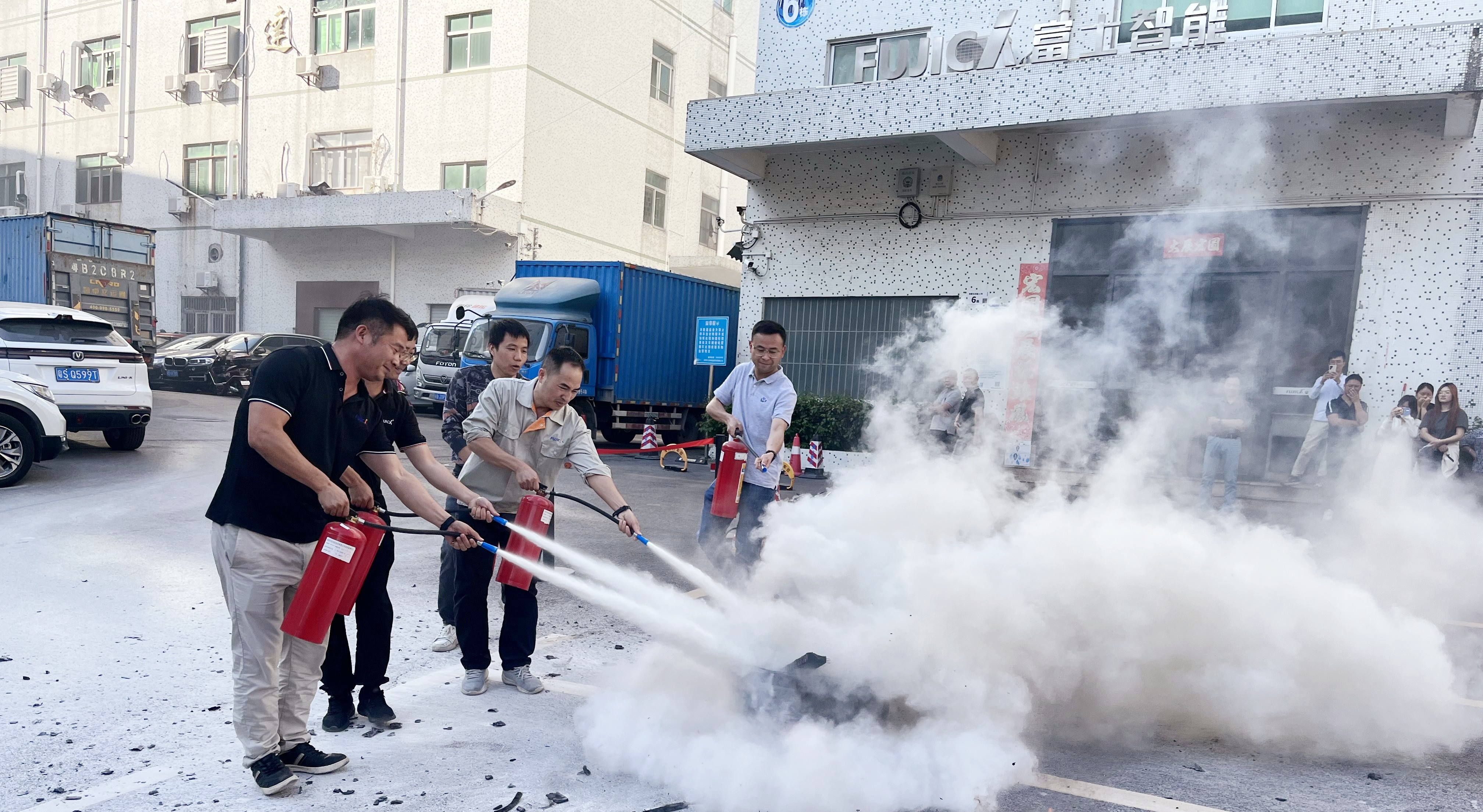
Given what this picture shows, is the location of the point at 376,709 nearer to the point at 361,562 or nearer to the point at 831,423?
the point at 361,562

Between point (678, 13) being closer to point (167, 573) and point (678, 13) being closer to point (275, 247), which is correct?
point (275, 247)

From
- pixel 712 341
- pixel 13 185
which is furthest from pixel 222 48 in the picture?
pixel 712 341

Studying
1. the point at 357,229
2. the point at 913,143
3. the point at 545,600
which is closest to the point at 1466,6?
the point at 913,143

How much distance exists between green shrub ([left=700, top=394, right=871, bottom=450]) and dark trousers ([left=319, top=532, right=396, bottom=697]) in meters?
9.33

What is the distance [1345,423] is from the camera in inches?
388

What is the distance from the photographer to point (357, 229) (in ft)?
77.5

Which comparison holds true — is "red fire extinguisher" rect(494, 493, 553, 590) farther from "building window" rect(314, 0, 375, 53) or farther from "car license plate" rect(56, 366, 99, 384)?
"building window" rect(314, 0, 375, 53)

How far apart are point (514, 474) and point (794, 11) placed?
39.3 feet

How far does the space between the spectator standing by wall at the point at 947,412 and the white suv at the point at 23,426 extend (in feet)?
27.7

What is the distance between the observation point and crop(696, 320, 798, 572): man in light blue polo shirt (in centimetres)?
A: 507

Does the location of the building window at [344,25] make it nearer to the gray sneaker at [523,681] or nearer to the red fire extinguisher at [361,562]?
the gray sneaker at [523,681]

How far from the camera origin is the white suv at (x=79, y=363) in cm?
907

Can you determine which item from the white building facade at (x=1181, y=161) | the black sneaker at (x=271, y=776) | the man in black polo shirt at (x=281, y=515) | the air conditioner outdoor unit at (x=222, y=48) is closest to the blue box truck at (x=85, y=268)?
the air conditioner outdoor unit at (x=222, y=48)

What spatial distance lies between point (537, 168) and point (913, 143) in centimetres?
1206
